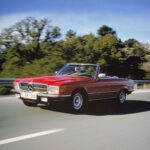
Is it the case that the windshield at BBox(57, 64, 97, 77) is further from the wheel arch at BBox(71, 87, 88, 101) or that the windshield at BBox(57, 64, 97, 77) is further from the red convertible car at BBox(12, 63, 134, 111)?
the wheel arch at BBox(71, 87, 88, 101)

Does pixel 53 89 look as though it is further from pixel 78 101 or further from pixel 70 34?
pixel 70 34

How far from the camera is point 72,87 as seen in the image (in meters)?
9.15

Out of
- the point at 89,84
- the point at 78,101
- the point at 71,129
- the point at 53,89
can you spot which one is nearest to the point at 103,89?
the point at 89,84

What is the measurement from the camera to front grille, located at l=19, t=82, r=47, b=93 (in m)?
8.94

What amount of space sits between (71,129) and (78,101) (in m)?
2.47

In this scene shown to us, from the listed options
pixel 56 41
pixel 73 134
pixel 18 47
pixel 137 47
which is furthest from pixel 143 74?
pixel 73 134

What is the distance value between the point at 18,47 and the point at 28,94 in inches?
1027

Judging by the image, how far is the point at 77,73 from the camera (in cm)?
1031

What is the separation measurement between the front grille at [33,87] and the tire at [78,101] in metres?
0.95

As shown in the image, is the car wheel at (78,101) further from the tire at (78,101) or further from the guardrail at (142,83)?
the guardrail at (142,83)

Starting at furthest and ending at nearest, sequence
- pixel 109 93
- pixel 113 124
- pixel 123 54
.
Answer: pixel 123 54, pixel 109 93, pixel 113 124

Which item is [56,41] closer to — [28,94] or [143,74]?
[143,74]

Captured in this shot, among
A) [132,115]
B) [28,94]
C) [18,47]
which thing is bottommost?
[132,115]

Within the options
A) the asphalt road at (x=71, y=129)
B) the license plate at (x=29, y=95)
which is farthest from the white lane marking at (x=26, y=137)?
the license plate at (x=29, y=95)
